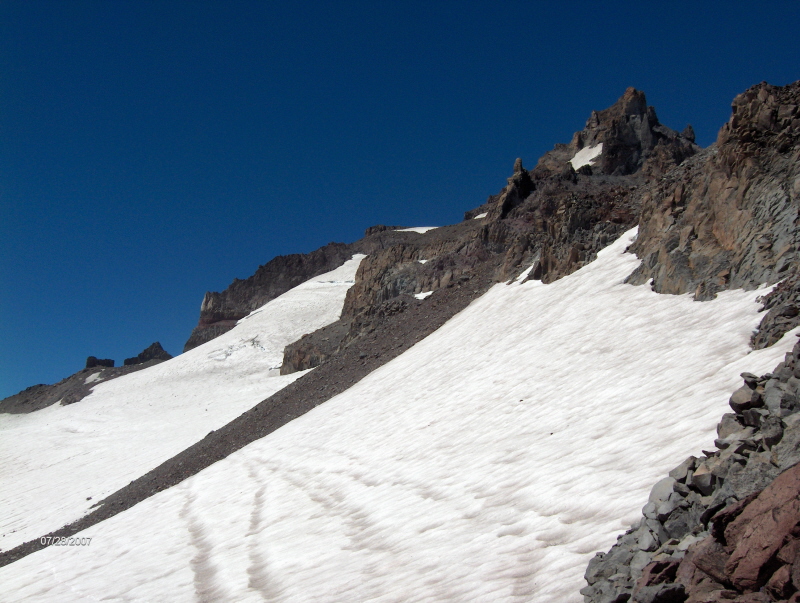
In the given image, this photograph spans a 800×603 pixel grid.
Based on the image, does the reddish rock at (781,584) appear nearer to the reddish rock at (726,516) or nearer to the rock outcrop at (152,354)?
the reddish rock at (726,516)

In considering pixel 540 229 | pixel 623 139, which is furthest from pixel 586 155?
pixel 540 229

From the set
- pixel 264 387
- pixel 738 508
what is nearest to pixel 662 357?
pixel 738 508

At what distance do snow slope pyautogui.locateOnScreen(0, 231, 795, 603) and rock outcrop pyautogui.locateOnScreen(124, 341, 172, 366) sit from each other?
7574cm

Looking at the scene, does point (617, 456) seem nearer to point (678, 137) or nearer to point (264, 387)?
point (264, 387)

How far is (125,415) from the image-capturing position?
134 feet

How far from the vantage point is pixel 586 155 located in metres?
60.5

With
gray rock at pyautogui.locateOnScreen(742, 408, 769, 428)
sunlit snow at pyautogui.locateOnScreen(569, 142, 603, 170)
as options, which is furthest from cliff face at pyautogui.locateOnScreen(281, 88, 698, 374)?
gray rock at pyautogui.locateOnScreen(742, 408, 769, 428)

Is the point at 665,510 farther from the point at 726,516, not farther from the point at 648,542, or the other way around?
the point at 726,516

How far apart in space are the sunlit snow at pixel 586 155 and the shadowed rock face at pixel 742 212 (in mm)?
45445

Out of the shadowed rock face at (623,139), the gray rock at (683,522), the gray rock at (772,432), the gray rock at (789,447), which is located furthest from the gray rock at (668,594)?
the shadowed rock face at (623,139)

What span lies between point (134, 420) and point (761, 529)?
4073cm

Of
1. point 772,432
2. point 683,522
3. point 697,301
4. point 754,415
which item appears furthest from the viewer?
point 697,301

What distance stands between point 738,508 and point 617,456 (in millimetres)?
3161

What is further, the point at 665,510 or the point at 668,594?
the point at 665,510
